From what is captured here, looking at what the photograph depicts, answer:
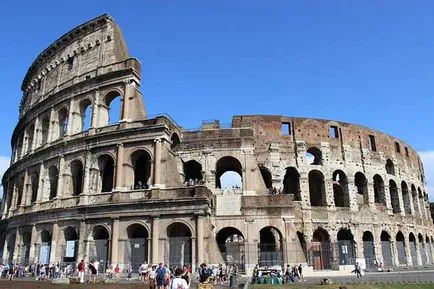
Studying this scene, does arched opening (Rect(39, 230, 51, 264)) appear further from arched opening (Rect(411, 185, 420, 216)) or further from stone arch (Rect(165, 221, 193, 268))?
arched opening (Rect(411, 185, 420, 216))

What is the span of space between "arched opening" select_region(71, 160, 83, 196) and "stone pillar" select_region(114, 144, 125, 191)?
3.93 meters

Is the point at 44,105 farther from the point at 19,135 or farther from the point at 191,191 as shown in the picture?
the point at 191,191

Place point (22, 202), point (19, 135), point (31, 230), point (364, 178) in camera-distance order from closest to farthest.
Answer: point (31, 230) < point (22, 202) < point (364, 178) < point (19, 135)

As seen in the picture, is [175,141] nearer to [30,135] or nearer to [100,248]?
[100,248]

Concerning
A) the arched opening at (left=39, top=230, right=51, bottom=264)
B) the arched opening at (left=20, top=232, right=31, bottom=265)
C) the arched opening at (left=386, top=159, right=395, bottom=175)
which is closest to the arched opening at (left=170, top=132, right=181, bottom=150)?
the arched opening at (left=39, top=230, right=51, bottom=264)

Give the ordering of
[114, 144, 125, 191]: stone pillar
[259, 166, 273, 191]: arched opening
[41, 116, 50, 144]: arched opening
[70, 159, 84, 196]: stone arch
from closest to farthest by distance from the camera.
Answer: [114, 144, 125, 191]: stone pillar
[70, 159, 84, 196]: stone arch
[259, 166, 273, 191]: arched opening
[41, 116, 50, 144]: arched opening

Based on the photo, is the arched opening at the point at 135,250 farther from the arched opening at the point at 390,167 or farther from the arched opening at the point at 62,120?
the arched opening at the point at 390,167

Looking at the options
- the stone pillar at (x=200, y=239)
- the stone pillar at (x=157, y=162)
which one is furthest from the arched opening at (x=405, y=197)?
the stone pillar at (x=157, y=162)

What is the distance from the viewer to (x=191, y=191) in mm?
22875

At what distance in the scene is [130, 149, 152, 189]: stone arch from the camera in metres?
25.4

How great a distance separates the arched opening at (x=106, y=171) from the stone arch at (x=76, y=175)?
1481mm

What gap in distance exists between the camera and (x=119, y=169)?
81.3 feet

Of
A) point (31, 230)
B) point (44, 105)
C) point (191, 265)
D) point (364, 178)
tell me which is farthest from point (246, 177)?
point (44, 105)

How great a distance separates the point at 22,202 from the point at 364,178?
26.6 meters
